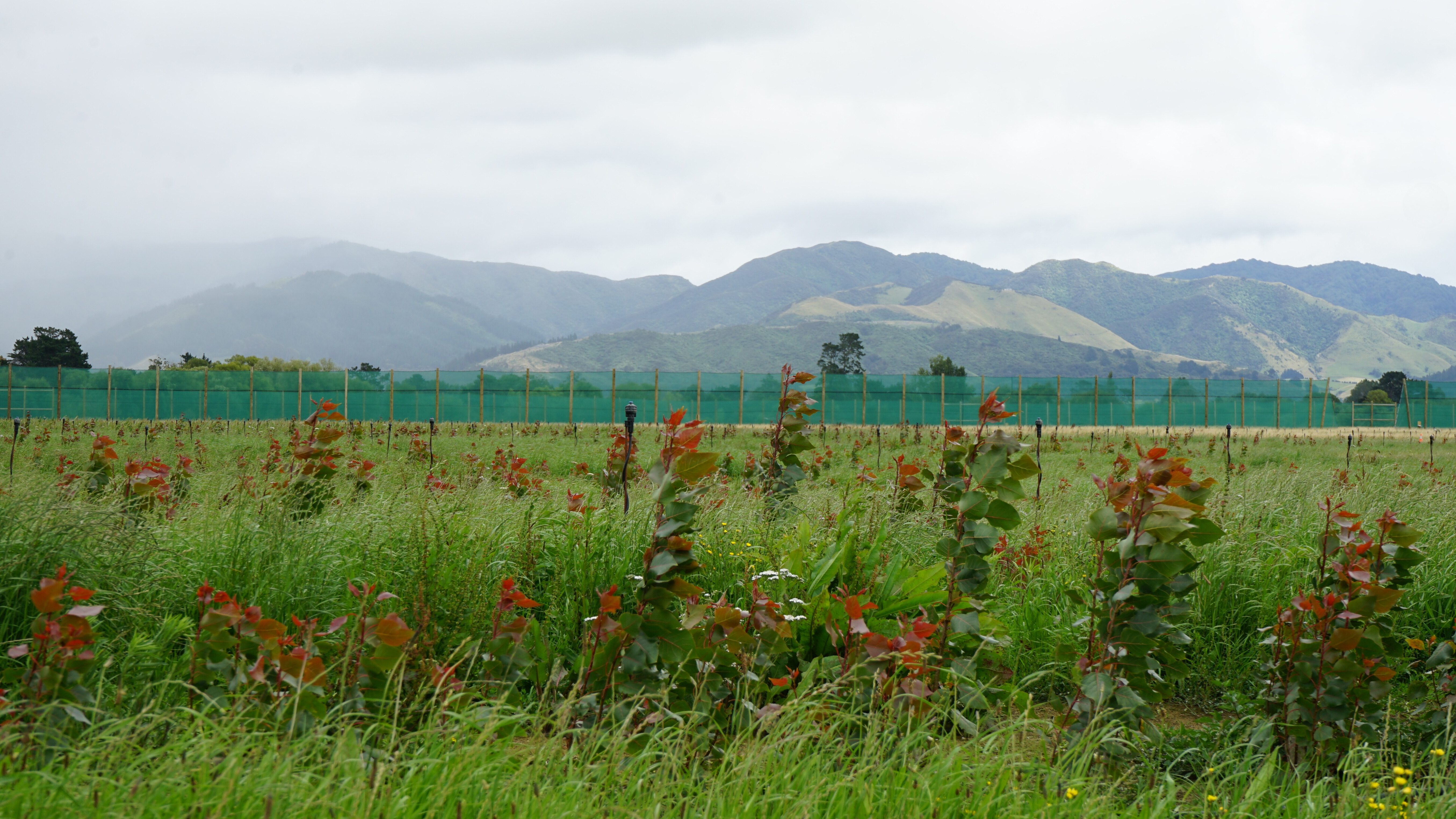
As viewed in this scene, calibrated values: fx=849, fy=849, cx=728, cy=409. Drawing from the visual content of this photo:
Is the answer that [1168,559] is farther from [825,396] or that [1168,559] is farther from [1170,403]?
[1170,403]

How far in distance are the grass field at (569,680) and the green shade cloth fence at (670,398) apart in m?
25.2

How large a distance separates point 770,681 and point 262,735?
158 centimetres

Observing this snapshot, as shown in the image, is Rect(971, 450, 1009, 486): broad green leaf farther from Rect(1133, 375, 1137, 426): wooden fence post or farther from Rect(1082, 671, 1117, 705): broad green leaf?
Rect(1133, 375, 1137, 426): wooden fence post

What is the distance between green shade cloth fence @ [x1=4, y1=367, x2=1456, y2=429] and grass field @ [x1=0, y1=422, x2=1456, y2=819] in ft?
82.7

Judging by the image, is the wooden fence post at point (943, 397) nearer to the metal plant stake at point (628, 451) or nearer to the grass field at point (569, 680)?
the grass field at point (569, 680)

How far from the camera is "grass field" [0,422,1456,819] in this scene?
6.79 feet

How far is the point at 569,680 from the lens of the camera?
3156mm

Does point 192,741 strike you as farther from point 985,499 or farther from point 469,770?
point 985,499

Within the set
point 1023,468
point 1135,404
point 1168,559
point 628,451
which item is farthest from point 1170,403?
point 1168,559

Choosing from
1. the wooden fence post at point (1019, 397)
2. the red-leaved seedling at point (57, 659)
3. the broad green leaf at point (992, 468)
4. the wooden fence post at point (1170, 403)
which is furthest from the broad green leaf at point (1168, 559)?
the wooden fence post at point (1170, 403)

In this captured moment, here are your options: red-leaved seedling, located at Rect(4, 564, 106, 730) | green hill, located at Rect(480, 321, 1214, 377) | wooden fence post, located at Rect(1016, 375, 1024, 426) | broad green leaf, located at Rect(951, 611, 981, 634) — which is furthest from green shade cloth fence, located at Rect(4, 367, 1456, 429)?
green hill, located at Rect(480, 321, 1214, 377)

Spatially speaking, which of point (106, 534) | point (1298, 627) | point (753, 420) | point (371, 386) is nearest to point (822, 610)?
point (1298, 627)

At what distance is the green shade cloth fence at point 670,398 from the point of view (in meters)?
32.5

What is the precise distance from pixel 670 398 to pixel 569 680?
105 ft
